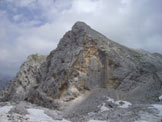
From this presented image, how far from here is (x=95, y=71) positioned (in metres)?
35.4

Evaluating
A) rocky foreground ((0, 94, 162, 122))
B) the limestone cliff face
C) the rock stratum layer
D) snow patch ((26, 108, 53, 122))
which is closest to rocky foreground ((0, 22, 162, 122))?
the rock stratum layer

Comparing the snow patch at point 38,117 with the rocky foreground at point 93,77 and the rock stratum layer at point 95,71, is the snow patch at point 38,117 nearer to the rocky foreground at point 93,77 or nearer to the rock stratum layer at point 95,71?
the rocky foreground at point 93,77

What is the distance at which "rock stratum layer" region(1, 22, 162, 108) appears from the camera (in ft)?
107

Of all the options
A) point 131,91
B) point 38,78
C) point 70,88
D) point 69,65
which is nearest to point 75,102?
point 70,88

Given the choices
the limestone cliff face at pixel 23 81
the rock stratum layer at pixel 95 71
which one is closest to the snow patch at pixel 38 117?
the rock stratum layer at pixel 95 71

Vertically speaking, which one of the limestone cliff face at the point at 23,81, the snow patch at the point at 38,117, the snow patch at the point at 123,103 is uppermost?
the limestone cliff face at the point at 23,81

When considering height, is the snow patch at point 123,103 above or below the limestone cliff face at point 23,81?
below

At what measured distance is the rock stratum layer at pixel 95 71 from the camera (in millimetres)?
32531

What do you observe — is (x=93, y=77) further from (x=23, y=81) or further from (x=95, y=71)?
(x=23, y=81)

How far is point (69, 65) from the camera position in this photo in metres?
35.7

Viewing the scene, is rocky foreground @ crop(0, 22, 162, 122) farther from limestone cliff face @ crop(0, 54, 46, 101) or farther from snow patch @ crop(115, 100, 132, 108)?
limestone cliff face @ crop(0, 54, 46, 101)

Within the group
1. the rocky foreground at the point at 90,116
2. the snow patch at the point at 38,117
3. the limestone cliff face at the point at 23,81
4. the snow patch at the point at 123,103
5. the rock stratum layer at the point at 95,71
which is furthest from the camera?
the limestone cliff face at the point at 23,81

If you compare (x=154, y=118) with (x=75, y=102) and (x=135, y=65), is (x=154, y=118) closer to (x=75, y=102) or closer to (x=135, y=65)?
(x=75, y=102)

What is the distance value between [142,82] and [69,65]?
1412 cm
